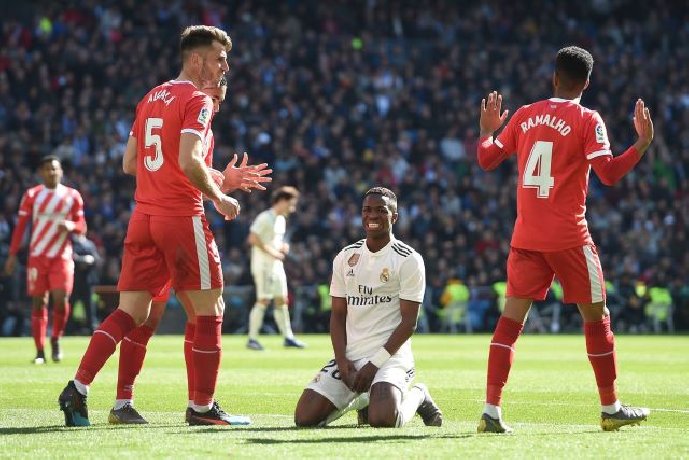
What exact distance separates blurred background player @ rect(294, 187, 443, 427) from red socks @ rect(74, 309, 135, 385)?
3.98ft

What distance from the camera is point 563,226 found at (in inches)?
320

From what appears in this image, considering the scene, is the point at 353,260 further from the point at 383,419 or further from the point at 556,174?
the point at 556,174

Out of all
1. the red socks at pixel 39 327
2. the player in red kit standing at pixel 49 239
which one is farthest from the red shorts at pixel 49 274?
the red socks at pixel 39 327

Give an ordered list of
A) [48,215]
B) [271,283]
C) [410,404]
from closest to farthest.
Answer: [410,404]
[48,215]
[271,283]

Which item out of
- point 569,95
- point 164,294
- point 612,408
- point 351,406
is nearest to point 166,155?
point 164,294

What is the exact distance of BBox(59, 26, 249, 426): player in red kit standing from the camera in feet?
27.4

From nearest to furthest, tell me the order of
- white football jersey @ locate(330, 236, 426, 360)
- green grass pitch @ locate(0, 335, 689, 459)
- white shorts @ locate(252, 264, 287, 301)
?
green grass pitch @ locate(0, 335, 689, 459)
white football jersey @ locate(330, 236, 426, 360)
white shorts @ locate(252, 264, 287, 301)

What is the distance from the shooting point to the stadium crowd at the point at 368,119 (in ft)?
96.0

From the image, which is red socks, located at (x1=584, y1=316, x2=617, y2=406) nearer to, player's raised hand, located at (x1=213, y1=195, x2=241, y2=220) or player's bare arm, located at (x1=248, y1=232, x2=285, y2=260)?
player's raised hand, located at (x1=213, y1=195, x2=241, y2=220)

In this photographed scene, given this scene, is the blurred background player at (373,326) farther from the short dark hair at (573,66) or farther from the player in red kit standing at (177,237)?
the short dark hair at (573,66)

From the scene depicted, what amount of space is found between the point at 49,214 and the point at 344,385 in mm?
8519

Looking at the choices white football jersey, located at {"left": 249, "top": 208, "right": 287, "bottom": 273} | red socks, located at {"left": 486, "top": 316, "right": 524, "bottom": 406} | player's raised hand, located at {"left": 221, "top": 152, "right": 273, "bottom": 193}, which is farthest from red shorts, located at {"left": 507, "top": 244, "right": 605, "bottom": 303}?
white football jersey, located at {"left": 249, "top": 208, "right": 287, "bottom": 273}

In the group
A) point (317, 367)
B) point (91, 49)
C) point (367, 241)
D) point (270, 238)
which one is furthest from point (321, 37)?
point (367, 241)

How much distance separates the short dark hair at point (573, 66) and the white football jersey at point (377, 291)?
149cm
